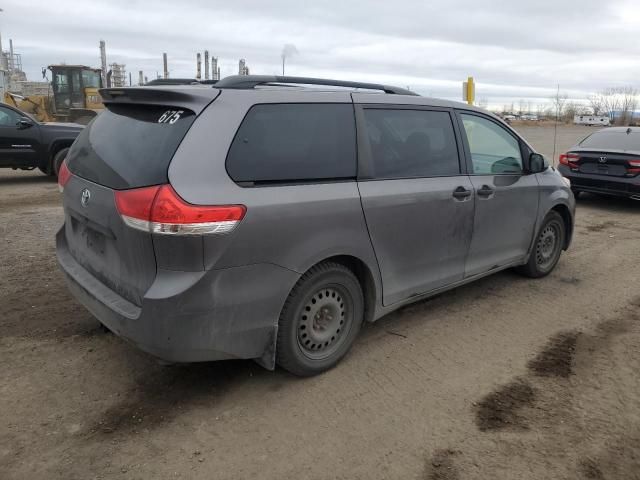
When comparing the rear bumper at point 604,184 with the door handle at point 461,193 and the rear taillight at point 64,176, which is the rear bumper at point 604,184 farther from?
the rear taillight at point 64,176

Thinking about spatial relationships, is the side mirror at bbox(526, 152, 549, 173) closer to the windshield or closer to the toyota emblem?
the toyota emblem

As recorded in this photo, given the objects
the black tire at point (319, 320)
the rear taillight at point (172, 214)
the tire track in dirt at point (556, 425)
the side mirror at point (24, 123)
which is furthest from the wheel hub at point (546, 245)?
the side mirror at point (24, 123)

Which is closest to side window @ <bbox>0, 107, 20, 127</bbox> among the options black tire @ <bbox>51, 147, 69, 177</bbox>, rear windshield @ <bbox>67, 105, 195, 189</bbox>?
black tire @ <bbox>51, 147, 69, 177</bbox>

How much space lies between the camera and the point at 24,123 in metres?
11.1

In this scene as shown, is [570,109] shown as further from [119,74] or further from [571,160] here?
[571,160]

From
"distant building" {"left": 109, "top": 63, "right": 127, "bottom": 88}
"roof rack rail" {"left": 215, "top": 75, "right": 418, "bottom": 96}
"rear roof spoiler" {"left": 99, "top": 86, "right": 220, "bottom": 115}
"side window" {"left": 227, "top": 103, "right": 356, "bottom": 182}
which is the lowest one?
"side window" {"left": 227, "top": 103, "right": 356, "bottom": 182}

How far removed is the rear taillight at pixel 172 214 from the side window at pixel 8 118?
997 centimetres

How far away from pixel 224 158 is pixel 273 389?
1.45 metres

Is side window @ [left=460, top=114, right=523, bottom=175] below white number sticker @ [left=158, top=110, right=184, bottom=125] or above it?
below

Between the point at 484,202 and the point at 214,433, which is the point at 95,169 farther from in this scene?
the point at 484,202

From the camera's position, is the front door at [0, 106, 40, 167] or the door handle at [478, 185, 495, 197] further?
the front door at [0, 106, 40, 167]

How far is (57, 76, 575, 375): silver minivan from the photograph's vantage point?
281cm

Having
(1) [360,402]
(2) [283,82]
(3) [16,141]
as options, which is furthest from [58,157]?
(1) [360,402]

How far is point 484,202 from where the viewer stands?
174 inches
